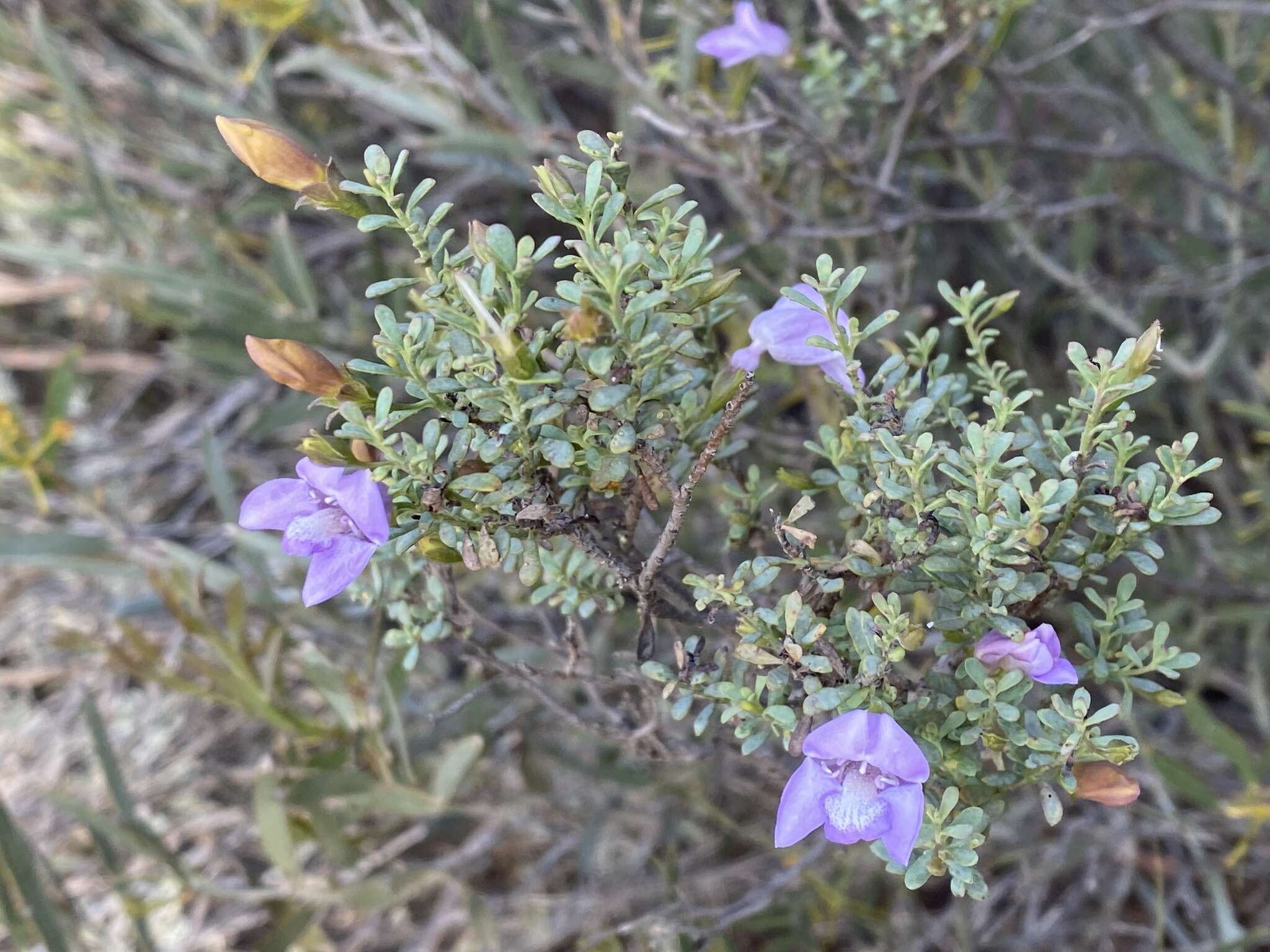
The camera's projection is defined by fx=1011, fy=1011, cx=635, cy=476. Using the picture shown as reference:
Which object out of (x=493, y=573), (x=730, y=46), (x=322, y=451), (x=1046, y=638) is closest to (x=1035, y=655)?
(x=1046, y=638)

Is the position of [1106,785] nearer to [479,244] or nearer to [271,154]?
[479,244]

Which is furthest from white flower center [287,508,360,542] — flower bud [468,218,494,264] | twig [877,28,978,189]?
twig [877,28,978,189]

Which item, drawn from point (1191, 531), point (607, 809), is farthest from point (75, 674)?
point (1191, 531)

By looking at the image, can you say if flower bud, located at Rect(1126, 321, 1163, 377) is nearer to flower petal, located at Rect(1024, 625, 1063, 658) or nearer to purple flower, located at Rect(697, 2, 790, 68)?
flower petal, located at Rect(1024, 625, 1063, 658)

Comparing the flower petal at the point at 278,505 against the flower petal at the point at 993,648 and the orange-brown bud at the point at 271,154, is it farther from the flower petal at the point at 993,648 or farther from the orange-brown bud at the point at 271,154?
the flower petal at the point at 993,648

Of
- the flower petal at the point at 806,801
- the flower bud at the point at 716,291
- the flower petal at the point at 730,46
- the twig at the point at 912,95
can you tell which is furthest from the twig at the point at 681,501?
the twig at the point at 912,95

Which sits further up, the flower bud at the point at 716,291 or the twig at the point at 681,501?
the flower bud at the point at 716,291
